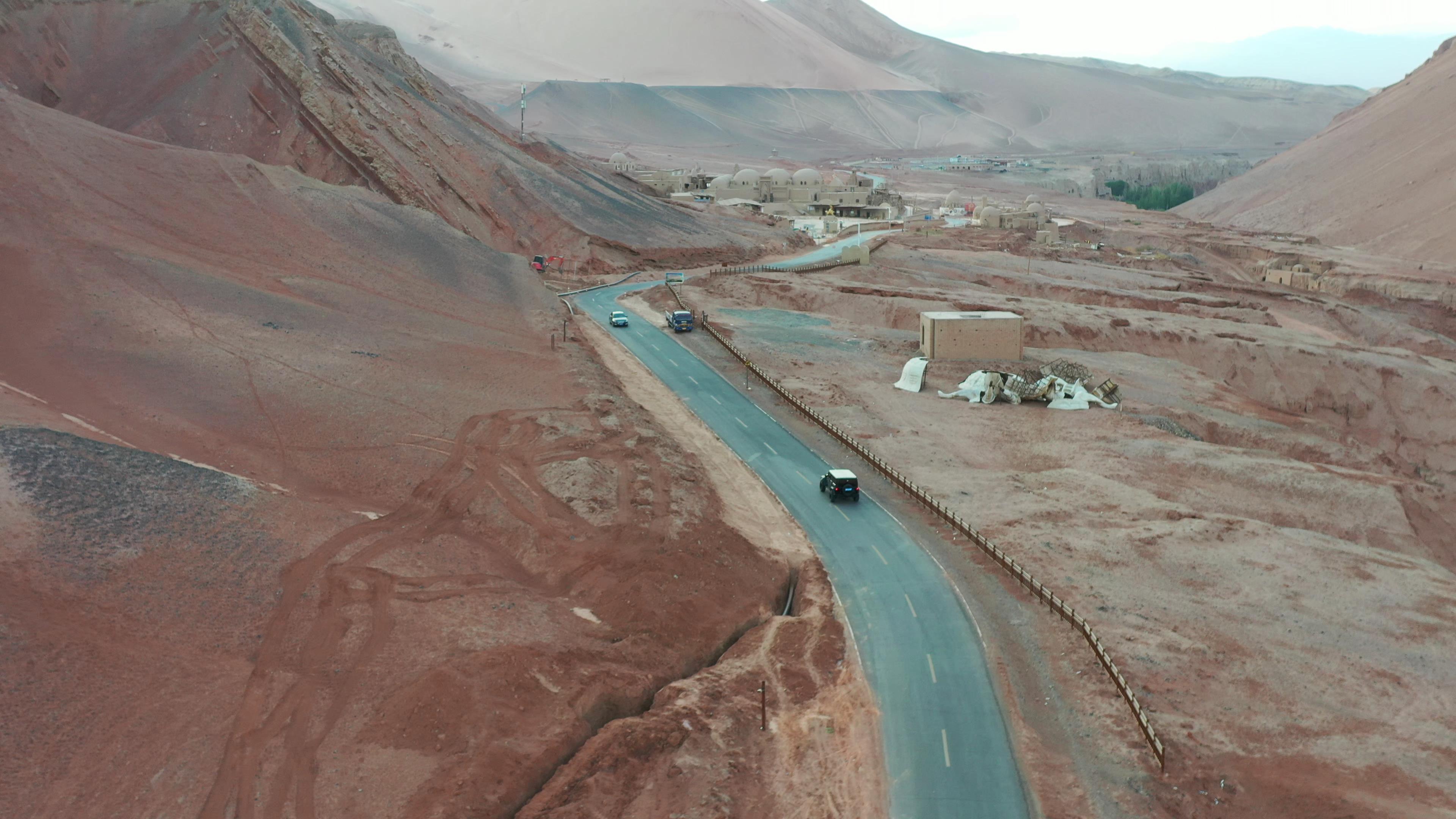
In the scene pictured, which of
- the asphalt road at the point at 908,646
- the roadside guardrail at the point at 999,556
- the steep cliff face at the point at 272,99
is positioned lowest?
the asphalt road at the point at 908,646

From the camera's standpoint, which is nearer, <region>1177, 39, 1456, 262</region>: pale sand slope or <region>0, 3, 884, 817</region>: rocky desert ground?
<region>0, 3, 884, 817</region>: rocky desert ground

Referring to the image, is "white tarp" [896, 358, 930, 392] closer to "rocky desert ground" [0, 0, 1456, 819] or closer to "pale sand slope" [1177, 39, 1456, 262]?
"rocky desert ground" [0, 0, 1456, 819]

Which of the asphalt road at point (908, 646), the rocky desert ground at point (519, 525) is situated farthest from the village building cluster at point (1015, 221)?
the asphalt road at point (908, 646)

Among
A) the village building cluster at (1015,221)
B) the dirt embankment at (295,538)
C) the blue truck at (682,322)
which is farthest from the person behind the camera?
the village building cluster at (1015,221)

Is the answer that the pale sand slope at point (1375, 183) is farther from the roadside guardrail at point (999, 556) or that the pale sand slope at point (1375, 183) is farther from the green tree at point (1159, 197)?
the roadside guardrail at point (999, 556)

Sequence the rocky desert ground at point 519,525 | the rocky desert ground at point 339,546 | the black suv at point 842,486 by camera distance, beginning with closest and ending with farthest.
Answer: the rocky desert ground at point 339,546, the rocky desert ground at point 519,525, the black suv at point 842,486

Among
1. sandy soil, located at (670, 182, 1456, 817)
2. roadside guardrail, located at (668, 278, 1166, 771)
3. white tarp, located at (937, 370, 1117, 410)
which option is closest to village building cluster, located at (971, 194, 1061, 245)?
sandy soil, located at (670, 182, 1456, 817)

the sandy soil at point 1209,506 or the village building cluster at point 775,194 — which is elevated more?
the village building cluster at point 775,194
